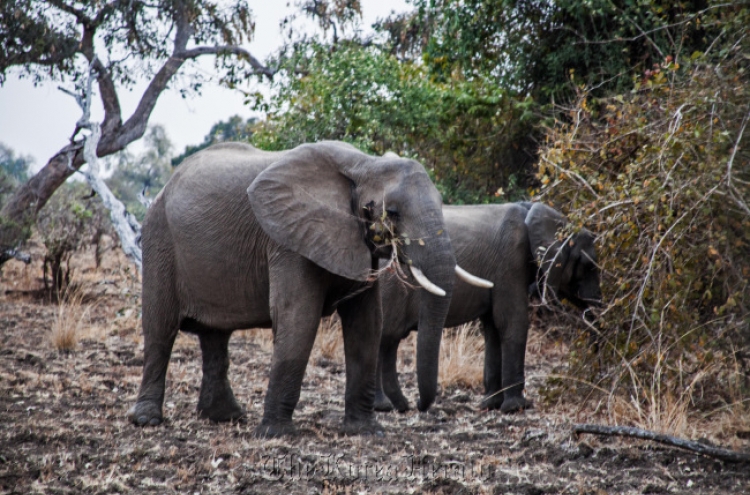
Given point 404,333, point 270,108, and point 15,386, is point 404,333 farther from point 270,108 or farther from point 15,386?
point 270,108

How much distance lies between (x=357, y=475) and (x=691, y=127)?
340cm

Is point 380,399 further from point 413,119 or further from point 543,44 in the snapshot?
point 543,44

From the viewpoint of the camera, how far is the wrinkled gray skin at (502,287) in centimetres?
816

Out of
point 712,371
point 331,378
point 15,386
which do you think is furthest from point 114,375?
point 712,371

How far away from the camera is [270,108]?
520 inches

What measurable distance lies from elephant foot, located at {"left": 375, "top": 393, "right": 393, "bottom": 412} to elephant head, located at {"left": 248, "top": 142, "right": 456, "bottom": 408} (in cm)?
177

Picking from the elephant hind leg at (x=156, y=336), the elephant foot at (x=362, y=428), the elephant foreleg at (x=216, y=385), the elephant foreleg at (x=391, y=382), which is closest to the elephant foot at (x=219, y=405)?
the elephant foreleg at (x=216, y=385)

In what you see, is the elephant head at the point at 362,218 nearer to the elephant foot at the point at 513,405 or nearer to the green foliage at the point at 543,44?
the elephant foot at the point at 513,405

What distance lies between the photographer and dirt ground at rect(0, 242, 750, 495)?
509 centimetres

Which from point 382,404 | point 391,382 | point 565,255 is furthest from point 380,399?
point 565,255

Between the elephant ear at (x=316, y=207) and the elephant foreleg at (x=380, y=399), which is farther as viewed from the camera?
the elephant foreleg at (x=380, y=399)

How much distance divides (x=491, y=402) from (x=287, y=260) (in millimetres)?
3036

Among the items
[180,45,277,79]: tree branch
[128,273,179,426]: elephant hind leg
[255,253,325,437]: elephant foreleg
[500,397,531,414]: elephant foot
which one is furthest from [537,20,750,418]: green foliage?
[180,45,277,79]: tree branch

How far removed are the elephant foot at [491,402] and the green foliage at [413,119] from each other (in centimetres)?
439
